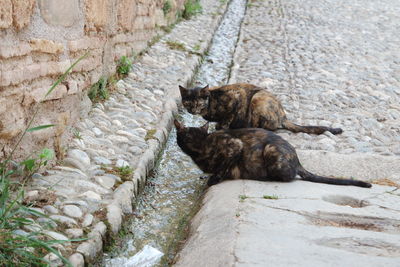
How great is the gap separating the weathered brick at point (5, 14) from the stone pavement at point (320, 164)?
1.98 metres

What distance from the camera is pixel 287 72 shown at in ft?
29.6

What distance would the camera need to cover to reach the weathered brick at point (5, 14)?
3.62 metres

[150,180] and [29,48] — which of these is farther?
[150,180]

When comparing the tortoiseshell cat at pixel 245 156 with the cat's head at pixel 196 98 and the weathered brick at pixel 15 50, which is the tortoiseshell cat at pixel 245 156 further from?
the weathered brick at pixel 15 50

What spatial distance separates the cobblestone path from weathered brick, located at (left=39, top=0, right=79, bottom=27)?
275cm

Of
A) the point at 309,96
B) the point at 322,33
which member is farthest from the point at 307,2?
the point at 309,96

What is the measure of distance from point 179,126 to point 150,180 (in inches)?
24.4

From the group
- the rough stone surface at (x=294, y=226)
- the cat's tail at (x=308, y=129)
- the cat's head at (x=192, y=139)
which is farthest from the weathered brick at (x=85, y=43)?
the cat's tail at (x=308, y=129)

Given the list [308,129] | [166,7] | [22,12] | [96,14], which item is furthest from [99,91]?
[166,7]

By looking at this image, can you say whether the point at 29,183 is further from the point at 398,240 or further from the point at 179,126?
the point at 398,240

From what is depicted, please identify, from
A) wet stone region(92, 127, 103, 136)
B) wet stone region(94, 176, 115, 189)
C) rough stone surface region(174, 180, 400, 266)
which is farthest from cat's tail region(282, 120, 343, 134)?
wet stone region(94, 176, 115, 189)

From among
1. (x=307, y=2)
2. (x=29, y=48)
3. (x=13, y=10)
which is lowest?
(x=307, y=2)

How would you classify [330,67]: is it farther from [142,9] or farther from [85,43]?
[85,43]

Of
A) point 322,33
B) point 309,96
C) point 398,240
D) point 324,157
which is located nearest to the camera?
point 398,240
